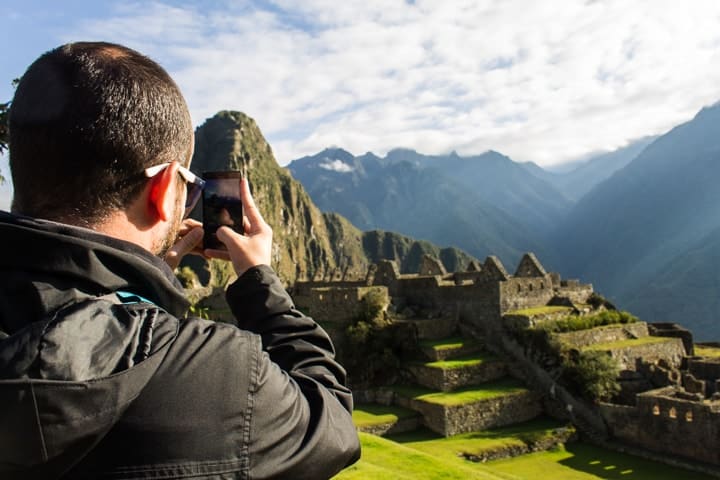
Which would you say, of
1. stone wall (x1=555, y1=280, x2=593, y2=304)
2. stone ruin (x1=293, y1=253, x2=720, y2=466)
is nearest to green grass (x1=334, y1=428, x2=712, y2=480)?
stone ruin (x1=293, y1=253, x2=720, y2=466)

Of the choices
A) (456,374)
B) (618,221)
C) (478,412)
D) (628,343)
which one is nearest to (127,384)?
(478,412)

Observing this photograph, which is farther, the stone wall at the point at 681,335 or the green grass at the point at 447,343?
the stone wall at the point at 681,335

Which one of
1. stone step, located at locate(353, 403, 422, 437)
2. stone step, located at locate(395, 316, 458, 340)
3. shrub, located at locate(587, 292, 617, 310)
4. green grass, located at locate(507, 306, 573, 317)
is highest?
shrub, located at locate(587, 292, 617, 310)

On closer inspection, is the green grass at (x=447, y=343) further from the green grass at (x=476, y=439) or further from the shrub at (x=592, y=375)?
the shrub at (x=592, y=375)

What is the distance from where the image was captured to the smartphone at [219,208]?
2.19 m

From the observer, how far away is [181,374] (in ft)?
4.73

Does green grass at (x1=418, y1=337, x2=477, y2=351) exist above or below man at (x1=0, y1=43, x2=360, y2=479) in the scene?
below

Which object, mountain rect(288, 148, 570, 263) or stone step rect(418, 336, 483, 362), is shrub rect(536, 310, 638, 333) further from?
mountain rect(288, 148, 570, 263)

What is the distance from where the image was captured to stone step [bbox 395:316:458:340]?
2173 cm

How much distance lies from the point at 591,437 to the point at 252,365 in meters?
19.1

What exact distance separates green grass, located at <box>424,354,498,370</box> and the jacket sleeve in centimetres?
1795

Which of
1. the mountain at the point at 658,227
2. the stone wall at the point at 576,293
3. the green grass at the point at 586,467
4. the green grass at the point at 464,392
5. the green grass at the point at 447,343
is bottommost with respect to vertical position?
the green grass at the point at 586,467

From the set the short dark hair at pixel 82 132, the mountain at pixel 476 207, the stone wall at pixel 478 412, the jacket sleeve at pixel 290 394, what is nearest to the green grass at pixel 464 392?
the stone wall at pixel 478 412

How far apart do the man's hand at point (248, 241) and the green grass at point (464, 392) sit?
53.7 feet
